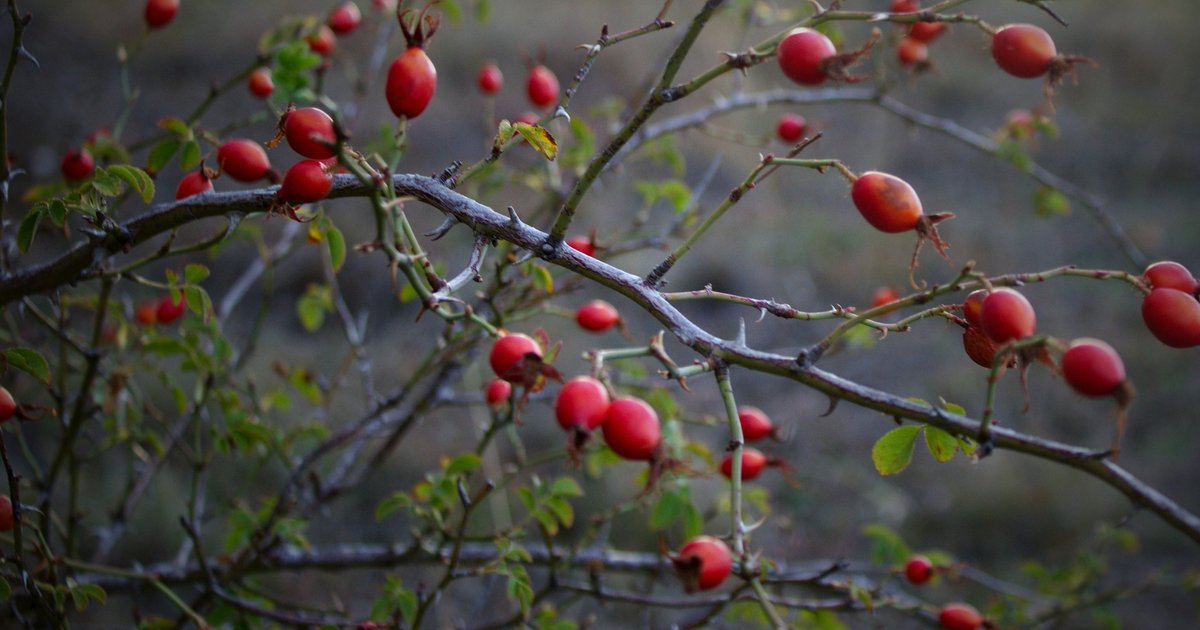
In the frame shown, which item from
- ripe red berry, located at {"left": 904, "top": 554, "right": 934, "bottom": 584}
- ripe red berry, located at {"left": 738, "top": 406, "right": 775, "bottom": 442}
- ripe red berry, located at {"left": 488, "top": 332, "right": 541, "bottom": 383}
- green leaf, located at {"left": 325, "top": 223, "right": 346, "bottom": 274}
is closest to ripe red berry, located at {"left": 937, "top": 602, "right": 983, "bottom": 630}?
ripe red berry, located at {"left": 904, "top": 554, "right": 934, "bottom": 584}

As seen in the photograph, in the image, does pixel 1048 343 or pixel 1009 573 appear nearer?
pixel 1048 343

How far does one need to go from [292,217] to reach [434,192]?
0.14 meters

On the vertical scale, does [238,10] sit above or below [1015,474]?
above

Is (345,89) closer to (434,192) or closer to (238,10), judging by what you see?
(238,10)

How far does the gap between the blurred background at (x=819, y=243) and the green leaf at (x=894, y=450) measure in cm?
89

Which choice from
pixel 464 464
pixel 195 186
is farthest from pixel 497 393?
pixel 195 186

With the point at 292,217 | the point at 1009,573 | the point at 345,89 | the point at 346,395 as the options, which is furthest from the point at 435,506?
the point at 345,89

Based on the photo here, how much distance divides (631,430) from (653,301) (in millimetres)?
108

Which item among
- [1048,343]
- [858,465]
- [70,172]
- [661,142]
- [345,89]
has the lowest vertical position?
[1048,343]

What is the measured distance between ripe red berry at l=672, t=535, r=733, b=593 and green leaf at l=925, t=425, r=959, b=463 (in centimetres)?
24

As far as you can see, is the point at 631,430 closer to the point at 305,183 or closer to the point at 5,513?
the point at 305,183

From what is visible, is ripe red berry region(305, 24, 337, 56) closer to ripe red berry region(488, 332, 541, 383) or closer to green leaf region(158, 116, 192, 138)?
green leaf region(158, 116, 192, 138)

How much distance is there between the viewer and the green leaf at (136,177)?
2.86 ft

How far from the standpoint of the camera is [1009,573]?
3.06 metres
